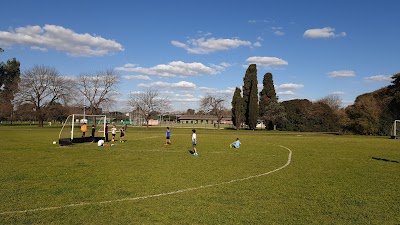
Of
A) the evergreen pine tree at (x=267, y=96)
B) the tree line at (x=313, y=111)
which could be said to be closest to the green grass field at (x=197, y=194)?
the tree line at (x=313, y=111)

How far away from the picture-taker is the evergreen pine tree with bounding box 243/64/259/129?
237 ft

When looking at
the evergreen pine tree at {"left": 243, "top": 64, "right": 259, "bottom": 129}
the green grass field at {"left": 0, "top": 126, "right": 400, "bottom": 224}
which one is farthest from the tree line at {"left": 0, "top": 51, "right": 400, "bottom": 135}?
the green grass field at {"left": 0, "top": 126, "right": 400, "bottom": 224}

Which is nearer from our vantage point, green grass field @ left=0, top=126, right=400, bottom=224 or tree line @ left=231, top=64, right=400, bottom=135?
green grass field @ left=0, top=126, right=400, bottom=224

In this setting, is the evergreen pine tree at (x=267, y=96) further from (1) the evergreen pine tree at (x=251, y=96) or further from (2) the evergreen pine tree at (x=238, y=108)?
(2) the evergreen pine tree at (x=238, y=108)

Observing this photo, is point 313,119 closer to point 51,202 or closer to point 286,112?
point 286,112

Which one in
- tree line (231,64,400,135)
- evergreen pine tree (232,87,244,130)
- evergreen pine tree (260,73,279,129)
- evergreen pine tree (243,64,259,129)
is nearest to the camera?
tree line (231,64,400,135)

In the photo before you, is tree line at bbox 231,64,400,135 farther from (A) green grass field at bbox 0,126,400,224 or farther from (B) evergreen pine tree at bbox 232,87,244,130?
(A) green grass field at bbox 0,126,400,224

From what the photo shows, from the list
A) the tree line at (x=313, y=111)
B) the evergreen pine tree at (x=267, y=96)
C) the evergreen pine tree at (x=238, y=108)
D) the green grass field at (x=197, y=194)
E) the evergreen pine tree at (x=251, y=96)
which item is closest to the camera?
the green grass field at (x=197, y=194)

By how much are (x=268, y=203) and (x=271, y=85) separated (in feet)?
236

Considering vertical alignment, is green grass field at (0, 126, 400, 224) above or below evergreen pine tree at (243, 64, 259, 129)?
below

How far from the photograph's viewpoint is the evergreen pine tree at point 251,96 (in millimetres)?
72125

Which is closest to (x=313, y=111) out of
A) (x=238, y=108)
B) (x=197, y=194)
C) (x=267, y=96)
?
(x=267, y=96)

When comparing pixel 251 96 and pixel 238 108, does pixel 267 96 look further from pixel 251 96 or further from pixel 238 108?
pixel 238 108

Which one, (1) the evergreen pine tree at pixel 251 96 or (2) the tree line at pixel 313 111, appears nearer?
(2) the tree line at pixel 313 111
